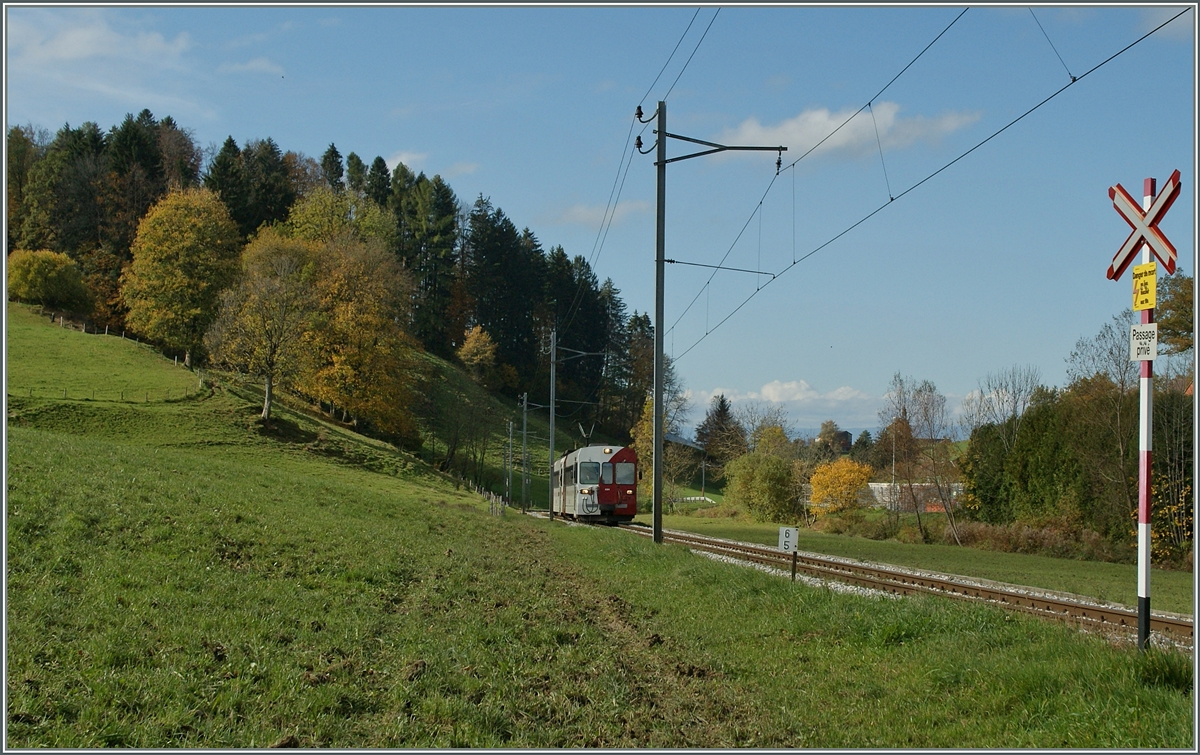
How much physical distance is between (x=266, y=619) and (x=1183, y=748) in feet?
25.7

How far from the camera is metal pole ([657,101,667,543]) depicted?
2097 centimetres

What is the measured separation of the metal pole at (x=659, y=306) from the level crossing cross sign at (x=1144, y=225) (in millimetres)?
13675

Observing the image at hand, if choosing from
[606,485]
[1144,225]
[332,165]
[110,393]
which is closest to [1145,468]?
[1144,225]

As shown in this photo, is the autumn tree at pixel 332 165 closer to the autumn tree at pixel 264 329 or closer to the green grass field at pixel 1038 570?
the autumn tree at pixel 264 329

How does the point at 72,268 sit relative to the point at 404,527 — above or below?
above

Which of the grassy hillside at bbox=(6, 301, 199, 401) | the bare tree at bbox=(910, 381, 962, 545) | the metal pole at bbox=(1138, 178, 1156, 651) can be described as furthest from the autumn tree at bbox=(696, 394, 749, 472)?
the metal pole at bbox=(1138, 178, 1156, 651)

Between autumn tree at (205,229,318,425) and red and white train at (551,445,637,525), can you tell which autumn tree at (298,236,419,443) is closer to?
autumn tree at (205,229,318,425)

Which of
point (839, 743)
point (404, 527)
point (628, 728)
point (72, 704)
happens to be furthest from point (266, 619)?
point (404, 527)

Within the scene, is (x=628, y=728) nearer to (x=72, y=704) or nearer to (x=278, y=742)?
(x=278, y=742)

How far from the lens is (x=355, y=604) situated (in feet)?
33.0

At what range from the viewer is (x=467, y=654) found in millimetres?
7824

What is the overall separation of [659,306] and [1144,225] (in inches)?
565

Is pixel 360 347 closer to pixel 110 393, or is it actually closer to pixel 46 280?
pixel 110 393

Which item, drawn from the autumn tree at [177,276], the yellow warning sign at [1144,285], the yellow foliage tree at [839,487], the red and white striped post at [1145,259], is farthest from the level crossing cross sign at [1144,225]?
the autumn tree at [177,276]
